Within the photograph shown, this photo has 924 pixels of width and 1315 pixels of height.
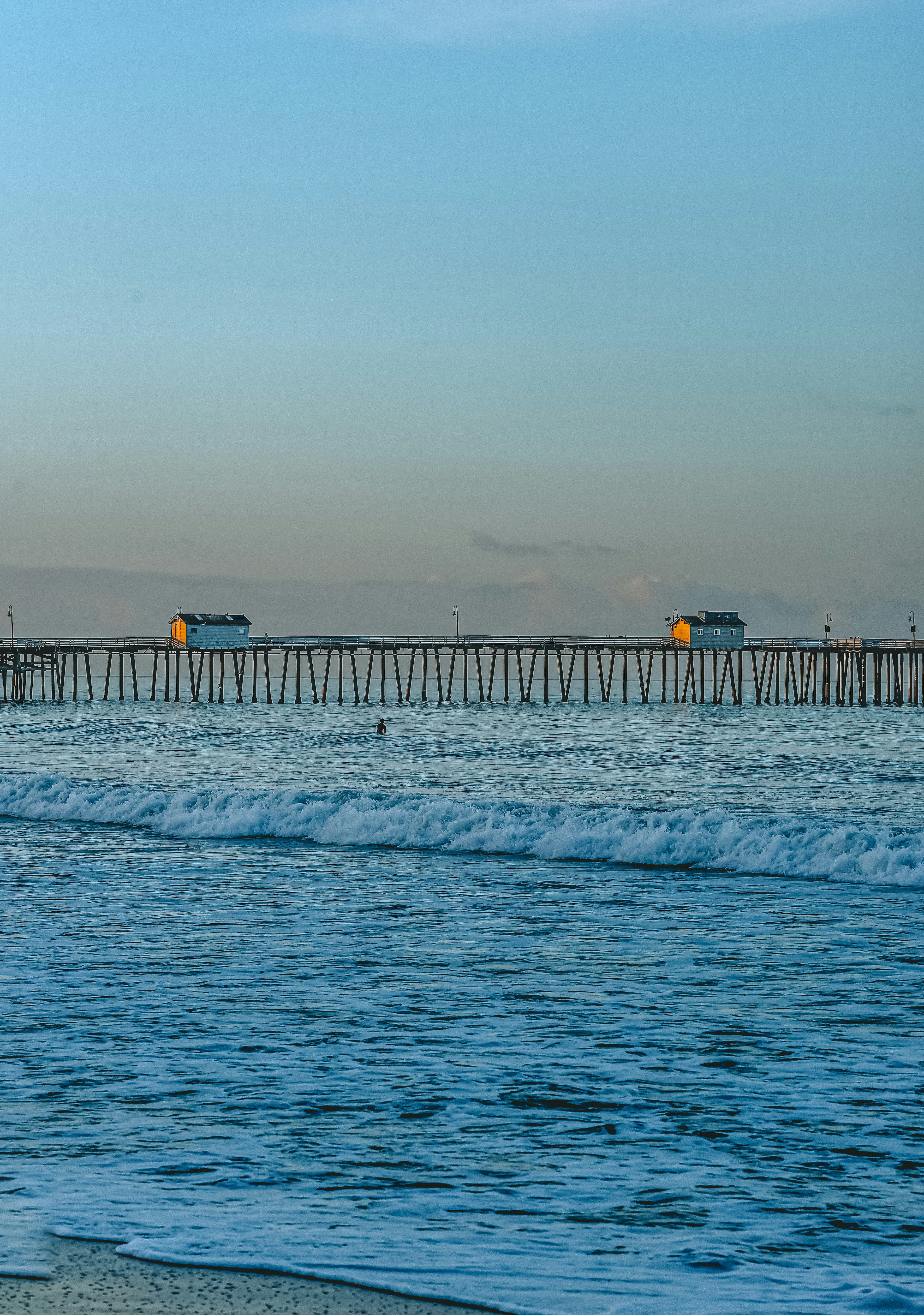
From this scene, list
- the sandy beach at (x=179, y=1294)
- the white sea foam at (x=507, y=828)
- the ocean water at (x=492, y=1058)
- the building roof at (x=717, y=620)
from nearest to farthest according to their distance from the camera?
the sandy beach at (x=179, y=1294), the ocean water at (x=492, y=1058), the white sea foam at (x=507, y=828), the building roof at (x=717, y=620)

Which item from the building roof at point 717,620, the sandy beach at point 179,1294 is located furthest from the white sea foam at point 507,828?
the building roof at point 717,620

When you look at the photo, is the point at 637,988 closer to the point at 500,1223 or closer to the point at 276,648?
the point at 500,1223

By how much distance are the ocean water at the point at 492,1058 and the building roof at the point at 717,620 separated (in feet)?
224

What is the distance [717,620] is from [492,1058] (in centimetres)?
8169

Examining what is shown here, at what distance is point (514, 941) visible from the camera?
11.7 meters

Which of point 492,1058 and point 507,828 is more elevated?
point 492,1058

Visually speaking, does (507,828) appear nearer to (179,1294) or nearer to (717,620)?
(179,1294)

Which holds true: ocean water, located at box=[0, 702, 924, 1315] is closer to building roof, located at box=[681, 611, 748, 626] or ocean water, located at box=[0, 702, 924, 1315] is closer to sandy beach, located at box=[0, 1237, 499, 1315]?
sandy beach, located at box=[0, 1237, 499, 1315]

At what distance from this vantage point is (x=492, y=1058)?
25.5ft

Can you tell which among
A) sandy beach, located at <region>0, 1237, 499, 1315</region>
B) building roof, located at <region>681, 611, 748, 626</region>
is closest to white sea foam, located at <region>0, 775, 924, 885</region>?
sandy beach, located at <region>0, 1237, 499, 1315</region>

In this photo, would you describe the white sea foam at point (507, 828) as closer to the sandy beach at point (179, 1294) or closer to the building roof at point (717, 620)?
the sandy beach at point (179, 1294)

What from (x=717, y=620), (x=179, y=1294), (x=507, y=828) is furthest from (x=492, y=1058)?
(x=717, y=620)

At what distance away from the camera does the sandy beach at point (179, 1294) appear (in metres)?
4.40

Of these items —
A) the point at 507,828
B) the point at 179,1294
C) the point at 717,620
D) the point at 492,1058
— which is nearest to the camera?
the point at 179,1294
